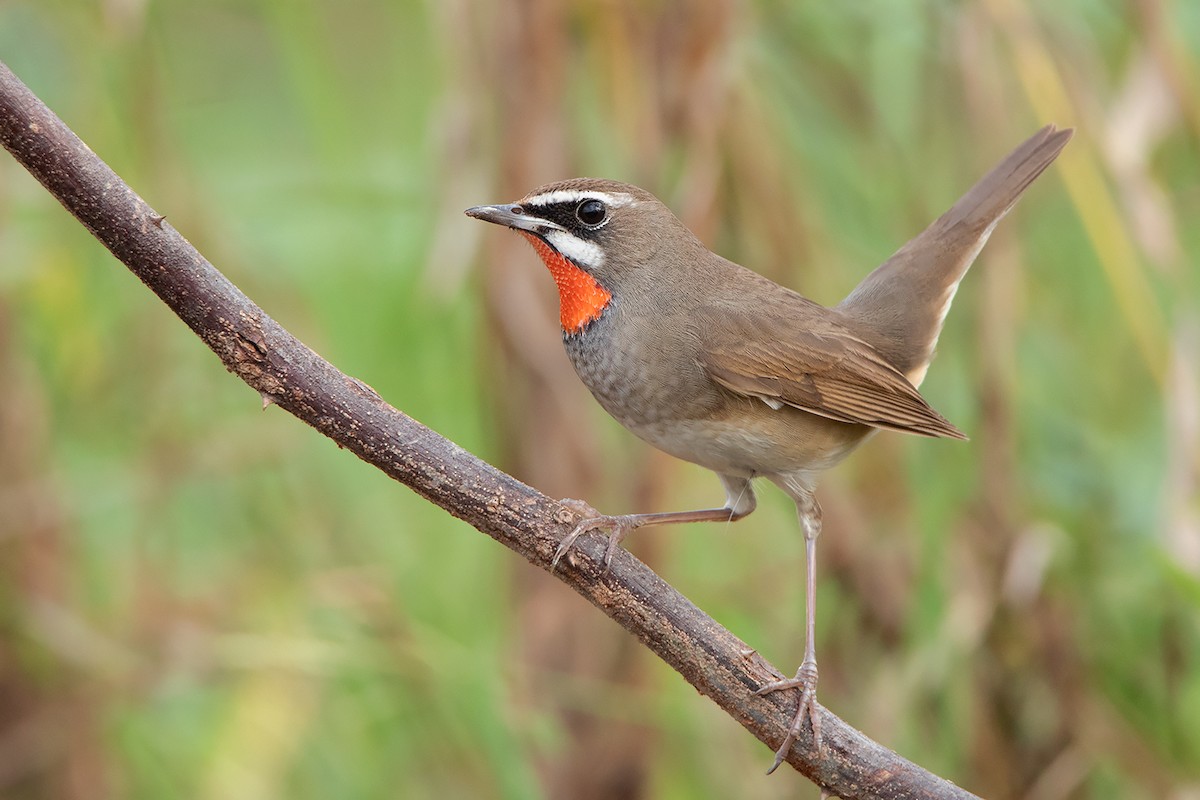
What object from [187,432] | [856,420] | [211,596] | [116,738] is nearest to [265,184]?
[187,432]

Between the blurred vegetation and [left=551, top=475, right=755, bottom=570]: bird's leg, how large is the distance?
2.29ft

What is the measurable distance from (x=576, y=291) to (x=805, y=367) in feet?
2.30

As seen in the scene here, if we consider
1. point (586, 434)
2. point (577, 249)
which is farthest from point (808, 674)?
point (586, 434)

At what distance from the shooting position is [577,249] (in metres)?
3.81

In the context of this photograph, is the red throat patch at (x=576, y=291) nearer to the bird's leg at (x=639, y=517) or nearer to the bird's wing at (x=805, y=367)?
the bird's wing at (x=805, y=367)

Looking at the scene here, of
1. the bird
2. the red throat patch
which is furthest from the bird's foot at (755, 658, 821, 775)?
the red throat patch

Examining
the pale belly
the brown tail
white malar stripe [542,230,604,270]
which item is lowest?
the pale belly

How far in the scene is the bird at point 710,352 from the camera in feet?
12.1

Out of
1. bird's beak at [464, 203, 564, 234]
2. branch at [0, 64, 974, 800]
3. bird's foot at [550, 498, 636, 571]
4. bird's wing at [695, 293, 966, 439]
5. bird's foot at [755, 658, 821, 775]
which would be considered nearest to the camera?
branch at [0, 64, 974, 800]

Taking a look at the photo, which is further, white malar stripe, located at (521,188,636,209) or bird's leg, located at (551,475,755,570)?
white malar stripe, located at (521,188,636,209)

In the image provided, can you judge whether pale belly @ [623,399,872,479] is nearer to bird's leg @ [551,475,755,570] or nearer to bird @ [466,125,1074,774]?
bird @ [466,125,1074,774]

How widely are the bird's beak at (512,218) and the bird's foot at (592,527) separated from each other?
33.4 inches

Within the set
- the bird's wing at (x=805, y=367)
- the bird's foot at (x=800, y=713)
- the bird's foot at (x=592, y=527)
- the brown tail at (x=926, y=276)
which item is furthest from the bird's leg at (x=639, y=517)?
the brown tail at (x=926, y=276)

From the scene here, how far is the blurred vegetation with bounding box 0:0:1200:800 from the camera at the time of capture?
461cm
